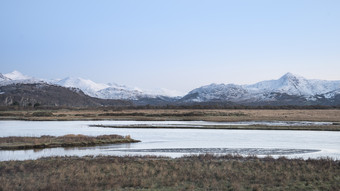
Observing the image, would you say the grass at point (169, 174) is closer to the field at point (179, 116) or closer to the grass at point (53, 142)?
the grass at point (53, 142)

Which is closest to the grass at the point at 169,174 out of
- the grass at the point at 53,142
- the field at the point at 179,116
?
the grass at the point at 53,142

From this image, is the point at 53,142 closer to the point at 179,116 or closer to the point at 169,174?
the point at 169,174

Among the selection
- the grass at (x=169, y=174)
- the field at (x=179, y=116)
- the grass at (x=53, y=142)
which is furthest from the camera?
the field at (x=179, y=116)

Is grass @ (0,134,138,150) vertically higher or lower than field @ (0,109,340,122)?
lower

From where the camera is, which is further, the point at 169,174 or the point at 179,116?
the point at 179,116

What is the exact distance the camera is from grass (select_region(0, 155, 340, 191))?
19.2 meters

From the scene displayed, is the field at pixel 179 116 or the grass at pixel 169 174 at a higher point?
the field at pixel 179 116

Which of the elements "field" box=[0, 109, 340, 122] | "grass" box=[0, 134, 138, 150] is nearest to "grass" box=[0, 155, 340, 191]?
"grass" box=[0, 134, 138, 150]

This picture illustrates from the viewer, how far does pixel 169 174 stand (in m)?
22.5

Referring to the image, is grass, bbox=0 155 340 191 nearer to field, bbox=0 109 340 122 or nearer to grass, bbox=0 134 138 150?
grass, bbox=0 134 138 150

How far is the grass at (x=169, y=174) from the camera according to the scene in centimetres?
1920

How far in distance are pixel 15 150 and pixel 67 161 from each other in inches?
476

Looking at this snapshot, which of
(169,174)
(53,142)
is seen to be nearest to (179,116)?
(53,142)

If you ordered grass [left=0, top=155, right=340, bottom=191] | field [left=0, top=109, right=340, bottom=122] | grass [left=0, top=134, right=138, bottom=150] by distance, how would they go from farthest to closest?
field [left=0, top=109, right=340, bottom=122] < grass [left=0, top=134, right=138, bottom=150] < grass [left=0, top=155, right=340, bottom=191]
